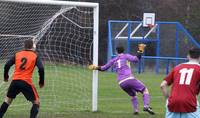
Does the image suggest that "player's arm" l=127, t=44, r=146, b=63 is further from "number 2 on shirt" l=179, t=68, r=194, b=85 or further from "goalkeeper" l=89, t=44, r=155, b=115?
"number 2 on shirt" l=179, t=68, r=194, b=85

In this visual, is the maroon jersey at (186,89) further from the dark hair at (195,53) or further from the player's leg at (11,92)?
the player's leg at (11,92)

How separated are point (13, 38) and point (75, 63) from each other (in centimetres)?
229

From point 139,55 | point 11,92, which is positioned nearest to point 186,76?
point 11,92

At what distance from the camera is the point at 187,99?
819cm

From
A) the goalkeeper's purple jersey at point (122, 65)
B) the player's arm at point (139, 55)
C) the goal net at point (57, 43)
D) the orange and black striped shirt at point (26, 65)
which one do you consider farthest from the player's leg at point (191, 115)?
the goal net at point (57, 43)

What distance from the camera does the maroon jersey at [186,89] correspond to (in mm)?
8188

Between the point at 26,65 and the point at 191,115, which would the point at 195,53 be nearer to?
the point at 191,115

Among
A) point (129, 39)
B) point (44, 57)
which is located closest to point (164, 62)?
point (129, 39)

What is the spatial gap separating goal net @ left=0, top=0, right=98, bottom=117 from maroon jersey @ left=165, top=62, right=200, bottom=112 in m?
7.17

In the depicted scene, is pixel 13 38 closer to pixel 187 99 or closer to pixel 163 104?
pixel 163 104

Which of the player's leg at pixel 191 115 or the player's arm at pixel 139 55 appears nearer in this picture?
the player's leg at pixel 191 115

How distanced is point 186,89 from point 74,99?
29.0 ft

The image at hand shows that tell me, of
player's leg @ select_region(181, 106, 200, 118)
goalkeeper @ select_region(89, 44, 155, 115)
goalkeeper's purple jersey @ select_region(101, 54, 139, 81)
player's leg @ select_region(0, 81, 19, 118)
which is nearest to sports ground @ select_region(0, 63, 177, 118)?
goalkeeper @ select_region(89, 44, 155, 115)

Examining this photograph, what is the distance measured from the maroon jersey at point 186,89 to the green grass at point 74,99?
17.2 ft
